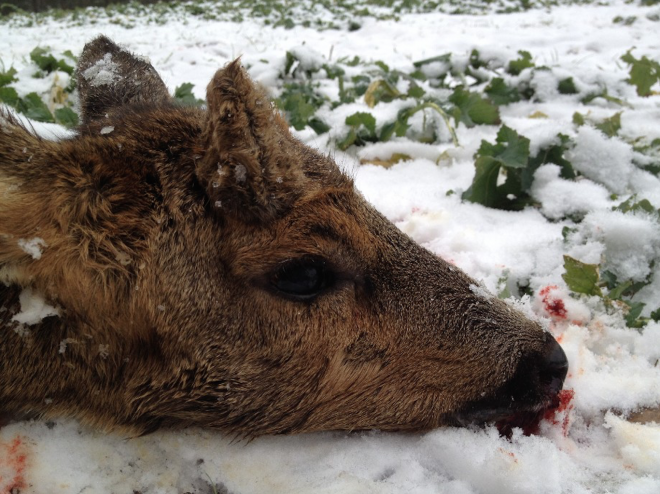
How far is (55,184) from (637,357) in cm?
226

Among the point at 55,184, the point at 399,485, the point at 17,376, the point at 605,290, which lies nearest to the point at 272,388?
the point at 399,485

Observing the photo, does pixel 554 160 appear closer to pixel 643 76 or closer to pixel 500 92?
pixel 500 92

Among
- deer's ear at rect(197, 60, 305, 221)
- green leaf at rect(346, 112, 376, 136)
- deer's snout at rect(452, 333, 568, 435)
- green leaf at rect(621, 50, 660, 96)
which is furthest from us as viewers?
green leaf at rect(621, 50, 660, 96)

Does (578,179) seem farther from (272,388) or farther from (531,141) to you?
(272,388)

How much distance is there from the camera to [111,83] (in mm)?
2543

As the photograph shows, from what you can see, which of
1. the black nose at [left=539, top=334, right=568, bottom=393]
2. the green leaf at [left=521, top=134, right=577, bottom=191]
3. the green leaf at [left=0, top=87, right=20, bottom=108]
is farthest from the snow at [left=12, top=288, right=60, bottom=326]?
the green leaf at [left=0, top=87, right=20, bottom=108]

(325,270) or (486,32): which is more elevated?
(325,270)

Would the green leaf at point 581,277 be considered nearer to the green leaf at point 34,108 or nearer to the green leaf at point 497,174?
the green leaf at point 497,174

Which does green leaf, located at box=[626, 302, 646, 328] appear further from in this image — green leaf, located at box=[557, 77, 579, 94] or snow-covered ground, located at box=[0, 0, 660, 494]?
green leaf, located at box=[557, 77, 579, 94]

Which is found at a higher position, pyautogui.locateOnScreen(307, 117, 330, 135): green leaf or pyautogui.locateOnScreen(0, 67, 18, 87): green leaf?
pyautogui.locateOnScreen(0, 67, 18, 87): green leaf

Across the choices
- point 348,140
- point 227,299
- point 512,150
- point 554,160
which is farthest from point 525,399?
point 348,140

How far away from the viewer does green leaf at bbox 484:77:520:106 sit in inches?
201

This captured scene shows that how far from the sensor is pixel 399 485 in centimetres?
179

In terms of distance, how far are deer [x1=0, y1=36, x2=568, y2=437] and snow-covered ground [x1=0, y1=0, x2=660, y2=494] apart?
0.31ft
